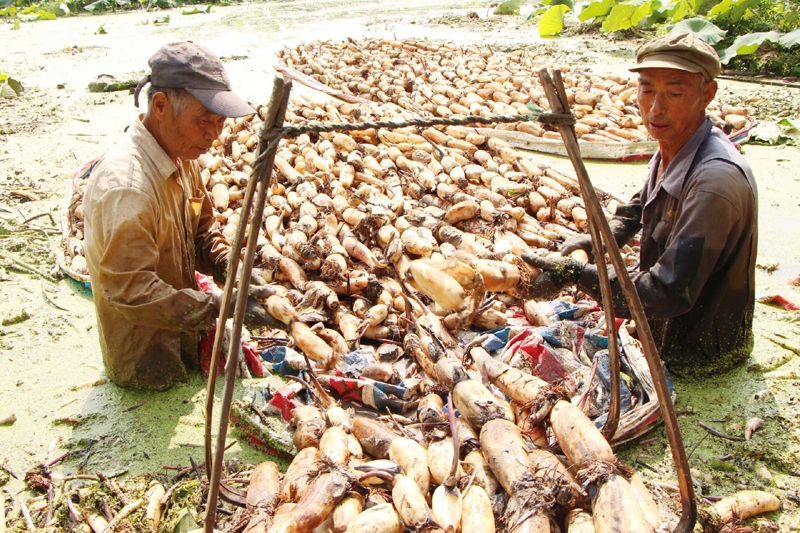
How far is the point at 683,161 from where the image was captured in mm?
2564

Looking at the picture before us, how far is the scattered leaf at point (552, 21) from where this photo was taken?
11.9 metres

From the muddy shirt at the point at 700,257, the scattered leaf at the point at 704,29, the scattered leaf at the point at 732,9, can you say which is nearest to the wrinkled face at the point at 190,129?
the muddy shirt at the point at 700,257

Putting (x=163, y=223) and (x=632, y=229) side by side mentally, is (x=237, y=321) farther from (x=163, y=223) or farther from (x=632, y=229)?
(x=632, y=229)

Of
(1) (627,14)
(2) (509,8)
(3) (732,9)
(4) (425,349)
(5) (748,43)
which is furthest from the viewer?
(2) (509,8)

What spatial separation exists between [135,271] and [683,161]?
102 inches

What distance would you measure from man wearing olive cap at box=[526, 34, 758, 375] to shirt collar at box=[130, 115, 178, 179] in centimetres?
180

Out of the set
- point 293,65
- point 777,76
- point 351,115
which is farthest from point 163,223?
point 777,76

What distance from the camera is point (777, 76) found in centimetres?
841

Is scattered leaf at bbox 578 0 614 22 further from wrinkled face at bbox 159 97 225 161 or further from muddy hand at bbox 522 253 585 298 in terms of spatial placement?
wrinkled face at bbox 159 97 225 161

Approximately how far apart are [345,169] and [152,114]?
2378 mm

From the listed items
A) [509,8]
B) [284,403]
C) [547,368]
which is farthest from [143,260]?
[509,8]

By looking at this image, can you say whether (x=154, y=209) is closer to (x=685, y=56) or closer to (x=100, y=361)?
(x=100, y=361)

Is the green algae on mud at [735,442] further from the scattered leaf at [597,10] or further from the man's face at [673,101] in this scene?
the scattered leaf at [597,10]

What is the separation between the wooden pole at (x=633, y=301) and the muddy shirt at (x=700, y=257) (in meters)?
0.71
